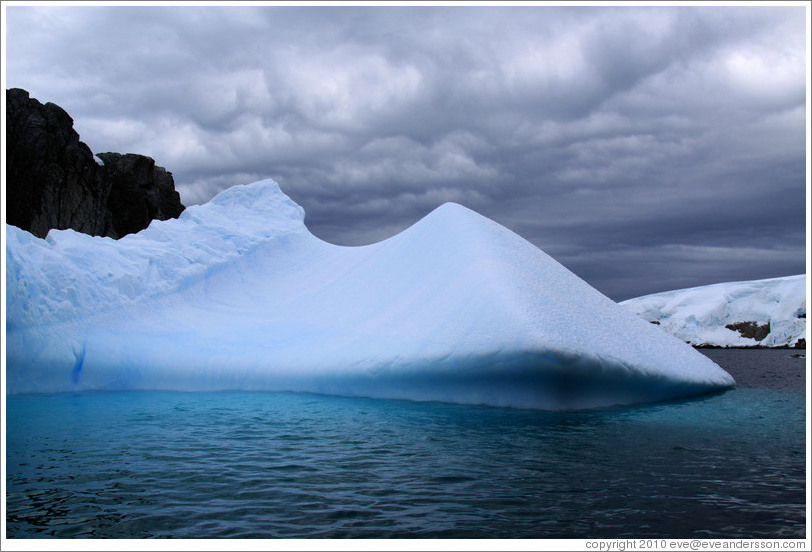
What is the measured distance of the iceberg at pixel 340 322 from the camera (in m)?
10.1

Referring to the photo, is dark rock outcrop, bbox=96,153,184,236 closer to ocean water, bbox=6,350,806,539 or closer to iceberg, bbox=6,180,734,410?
iceberg, bbox=6,180,734,410

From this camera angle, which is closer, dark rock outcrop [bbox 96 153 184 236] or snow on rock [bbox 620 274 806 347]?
dark rock outcrop [bbox 96 153 184 236]

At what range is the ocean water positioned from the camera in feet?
13.8

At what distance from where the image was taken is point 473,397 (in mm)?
10375

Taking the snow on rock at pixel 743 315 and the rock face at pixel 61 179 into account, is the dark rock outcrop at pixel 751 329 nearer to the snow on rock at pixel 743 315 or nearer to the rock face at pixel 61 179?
the snow on rock at pixel 743 315

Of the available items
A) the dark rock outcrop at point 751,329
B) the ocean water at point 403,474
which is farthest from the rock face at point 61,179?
the dark rock outcrop at point 751,329

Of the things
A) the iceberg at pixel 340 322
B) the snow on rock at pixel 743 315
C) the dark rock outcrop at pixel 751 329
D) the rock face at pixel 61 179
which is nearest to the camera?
the iceberg at pixel 340 322

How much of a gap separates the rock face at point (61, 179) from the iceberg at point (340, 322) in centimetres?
1940

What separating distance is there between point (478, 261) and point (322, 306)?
14.3ft

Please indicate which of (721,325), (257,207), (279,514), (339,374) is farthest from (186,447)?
(721,325)

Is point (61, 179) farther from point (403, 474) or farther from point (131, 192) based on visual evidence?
point (403, 474)

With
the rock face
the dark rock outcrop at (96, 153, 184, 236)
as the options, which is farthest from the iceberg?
the dark rock outcrop at (96, 153, 184, 236)

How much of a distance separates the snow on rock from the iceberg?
61.3 metres

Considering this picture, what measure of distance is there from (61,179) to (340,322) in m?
27.4
